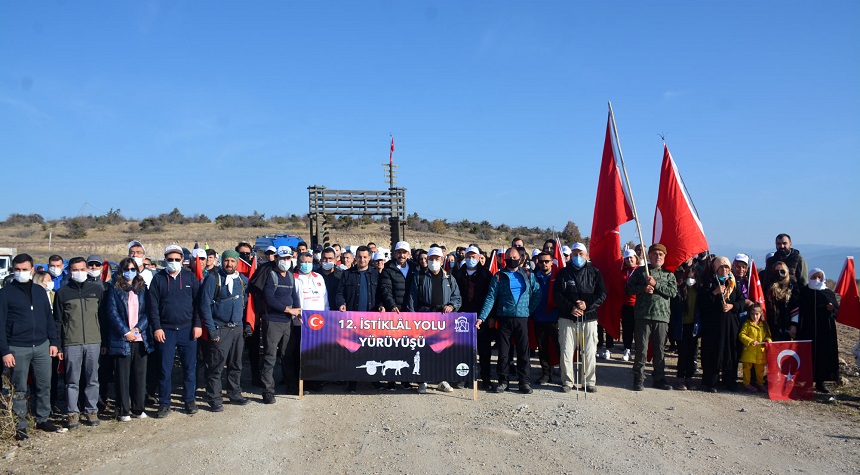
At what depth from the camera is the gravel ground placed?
230 inches

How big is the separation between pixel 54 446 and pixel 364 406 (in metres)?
3.49

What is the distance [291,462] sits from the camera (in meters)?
5.95

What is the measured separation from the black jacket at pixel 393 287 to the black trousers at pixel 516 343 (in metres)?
1.46

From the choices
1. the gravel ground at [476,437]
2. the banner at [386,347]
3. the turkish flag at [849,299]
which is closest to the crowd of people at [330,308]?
the banner at [386,347]

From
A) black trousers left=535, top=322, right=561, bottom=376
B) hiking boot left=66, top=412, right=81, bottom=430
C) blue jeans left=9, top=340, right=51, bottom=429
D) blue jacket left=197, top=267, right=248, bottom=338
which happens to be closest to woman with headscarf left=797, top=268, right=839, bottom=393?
black trousers left=535, top=322, right=561, bottom=376

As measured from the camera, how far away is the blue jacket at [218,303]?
755 centimetres

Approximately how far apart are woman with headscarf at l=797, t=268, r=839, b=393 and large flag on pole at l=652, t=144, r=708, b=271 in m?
1.59

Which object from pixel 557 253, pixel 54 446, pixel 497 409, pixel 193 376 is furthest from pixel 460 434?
pixel 557 253

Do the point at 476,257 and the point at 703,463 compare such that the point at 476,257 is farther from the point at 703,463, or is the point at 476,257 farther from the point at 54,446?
the point at 54,446

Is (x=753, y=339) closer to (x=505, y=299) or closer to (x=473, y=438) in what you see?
(x=505, y=299)

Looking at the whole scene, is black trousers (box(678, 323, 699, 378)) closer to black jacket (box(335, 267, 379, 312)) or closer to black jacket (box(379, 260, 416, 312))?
black jacket (box(379, 260, 416, 312))

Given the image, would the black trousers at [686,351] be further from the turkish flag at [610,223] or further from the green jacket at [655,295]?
the turkish flag at [610,223]

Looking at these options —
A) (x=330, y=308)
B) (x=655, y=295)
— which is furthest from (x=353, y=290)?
(x=655, y=295)

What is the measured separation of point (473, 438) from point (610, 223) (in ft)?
14.6
